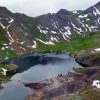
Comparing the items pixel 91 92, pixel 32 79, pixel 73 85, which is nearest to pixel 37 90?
pixel 73 85

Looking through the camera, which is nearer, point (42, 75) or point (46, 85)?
point (46, 85)

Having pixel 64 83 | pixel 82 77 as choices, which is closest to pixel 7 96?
pixel 64 83

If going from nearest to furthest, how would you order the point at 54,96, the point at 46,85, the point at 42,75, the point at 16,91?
the point at 54,96
the point at 16,91
the point at 46,85
the point at 42,75

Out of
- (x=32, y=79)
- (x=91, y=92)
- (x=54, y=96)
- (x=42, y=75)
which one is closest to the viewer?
(x=91, y=92)

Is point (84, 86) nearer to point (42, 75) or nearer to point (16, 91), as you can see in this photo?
point (16, 91)

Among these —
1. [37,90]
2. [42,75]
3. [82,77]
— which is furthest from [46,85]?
[42,75]

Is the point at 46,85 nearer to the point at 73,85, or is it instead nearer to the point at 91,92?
the point at 73,85

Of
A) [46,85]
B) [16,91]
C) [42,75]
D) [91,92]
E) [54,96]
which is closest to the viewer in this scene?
[91,92]

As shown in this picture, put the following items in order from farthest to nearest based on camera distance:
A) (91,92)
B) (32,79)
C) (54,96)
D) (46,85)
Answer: (32,79) < (46,85) < (54,96) < (91,92)

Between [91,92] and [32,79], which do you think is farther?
[32,79]
